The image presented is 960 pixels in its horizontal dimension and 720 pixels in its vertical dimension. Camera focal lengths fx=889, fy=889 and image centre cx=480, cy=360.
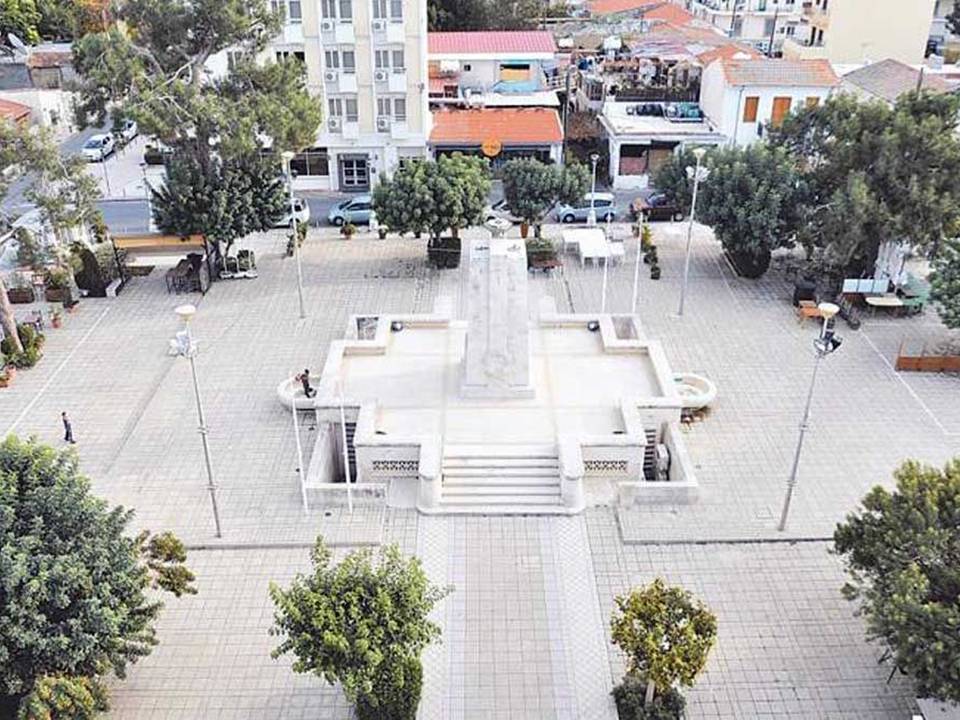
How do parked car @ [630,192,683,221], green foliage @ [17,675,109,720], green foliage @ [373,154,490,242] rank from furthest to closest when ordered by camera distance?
parked car @ [630,192,683,221] → green foliage @ [373,154,490,242] → green foliage @ [17,675,109,720]

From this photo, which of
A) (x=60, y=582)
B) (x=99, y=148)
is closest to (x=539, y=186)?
(x=60, y=582)

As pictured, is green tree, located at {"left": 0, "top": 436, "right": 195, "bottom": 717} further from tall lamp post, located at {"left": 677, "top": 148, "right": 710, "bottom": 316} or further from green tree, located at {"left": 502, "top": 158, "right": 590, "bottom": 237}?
green tree, located at {"left": 502, "top": 158, "right": 590, "bottom": 237}

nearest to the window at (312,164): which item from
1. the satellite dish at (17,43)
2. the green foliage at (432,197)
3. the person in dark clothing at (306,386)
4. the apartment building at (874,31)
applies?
the green foliage at (432,197)

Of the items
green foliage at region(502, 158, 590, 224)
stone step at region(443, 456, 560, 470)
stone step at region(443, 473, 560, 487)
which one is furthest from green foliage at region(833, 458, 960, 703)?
green foliage at region(502, 158, 590, 224)

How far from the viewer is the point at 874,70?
47719mm

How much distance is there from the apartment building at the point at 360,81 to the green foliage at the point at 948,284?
22929 millimetres

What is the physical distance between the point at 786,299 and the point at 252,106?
802 inches

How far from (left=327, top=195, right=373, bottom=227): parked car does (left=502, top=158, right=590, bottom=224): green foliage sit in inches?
295

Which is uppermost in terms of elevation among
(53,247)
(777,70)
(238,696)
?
(777,70)

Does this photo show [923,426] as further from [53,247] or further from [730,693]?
[53,247]

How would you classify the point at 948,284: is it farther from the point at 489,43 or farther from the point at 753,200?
the point at 489,43

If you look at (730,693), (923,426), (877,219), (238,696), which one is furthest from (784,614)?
(877,219)

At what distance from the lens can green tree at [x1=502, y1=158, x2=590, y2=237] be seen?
36.3m

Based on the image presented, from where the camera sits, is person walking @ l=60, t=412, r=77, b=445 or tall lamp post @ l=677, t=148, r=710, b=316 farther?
tall lamp post @ l=677, t=148, r=710, b=316
